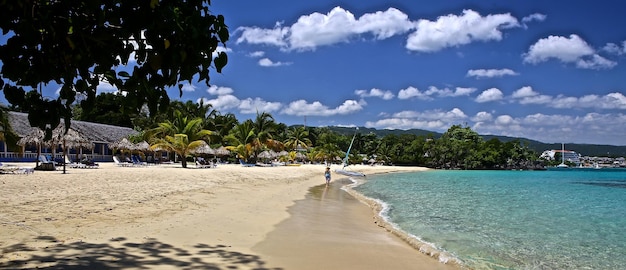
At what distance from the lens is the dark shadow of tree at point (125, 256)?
4.64 m

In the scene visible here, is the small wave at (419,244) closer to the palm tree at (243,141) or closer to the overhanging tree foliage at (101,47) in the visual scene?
the overhanging tree foliage at (101,47)

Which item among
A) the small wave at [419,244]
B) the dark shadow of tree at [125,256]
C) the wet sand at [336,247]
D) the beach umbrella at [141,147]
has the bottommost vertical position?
the small wave at [419,244]

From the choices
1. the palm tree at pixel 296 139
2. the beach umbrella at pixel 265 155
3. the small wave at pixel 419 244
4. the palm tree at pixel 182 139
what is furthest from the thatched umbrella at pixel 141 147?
the palm tree at pixel 296 139

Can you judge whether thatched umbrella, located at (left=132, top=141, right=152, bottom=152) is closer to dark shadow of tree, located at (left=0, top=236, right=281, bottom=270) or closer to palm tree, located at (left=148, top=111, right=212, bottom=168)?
palm tree, located at (left=148, top=111, right=212, bottom=168)

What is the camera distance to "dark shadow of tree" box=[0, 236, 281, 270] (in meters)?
4.64

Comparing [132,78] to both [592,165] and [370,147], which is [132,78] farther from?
[592,165]

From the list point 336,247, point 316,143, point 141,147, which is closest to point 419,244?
point 336,247

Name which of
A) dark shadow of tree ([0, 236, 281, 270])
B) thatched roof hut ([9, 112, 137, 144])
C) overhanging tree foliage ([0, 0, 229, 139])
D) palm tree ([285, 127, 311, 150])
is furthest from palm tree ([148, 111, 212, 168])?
palm tree ([285, 127, 311, 150])

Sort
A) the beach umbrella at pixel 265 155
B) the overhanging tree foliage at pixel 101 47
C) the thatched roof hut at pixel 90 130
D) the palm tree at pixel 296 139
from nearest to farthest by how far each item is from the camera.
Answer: the overhanging tree foliage at pixel 101 47, the thatched roof hut at pixel 90 130, the beach umbrella at pixel 265 155, the palm tree at pixel 296 139

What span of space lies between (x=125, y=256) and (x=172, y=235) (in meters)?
1.56

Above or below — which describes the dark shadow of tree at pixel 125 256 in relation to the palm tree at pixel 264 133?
below

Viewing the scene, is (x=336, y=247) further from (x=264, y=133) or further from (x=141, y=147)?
(x=264, y=133)

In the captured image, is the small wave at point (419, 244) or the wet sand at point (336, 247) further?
the small wave at point (419, 244)

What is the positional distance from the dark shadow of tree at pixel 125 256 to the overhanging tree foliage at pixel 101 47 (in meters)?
2.54
